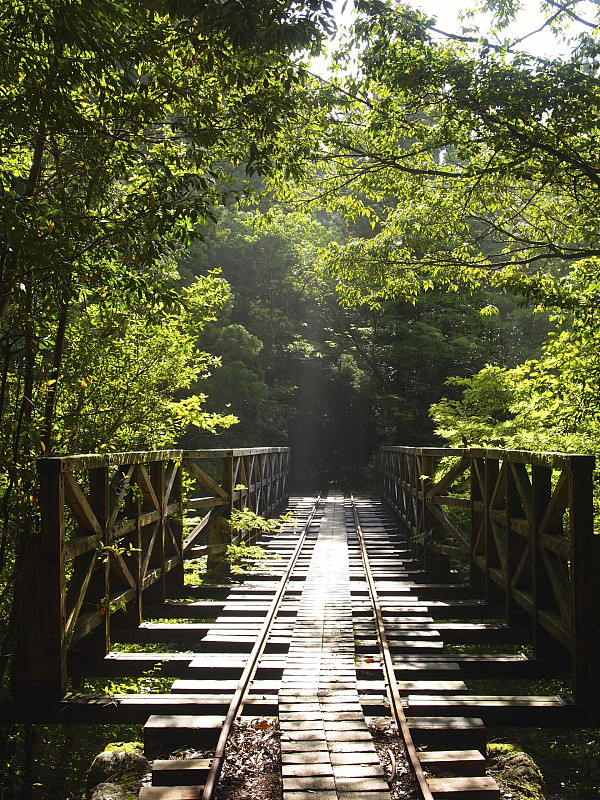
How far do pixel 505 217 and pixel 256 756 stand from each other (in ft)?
26.1

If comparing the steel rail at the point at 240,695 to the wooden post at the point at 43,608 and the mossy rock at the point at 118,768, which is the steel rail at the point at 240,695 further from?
the wooden post at the point at 43,608

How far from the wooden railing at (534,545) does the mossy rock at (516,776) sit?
686 mm

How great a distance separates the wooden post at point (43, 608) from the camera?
4094 mm

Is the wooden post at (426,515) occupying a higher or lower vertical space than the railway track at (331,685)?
higher

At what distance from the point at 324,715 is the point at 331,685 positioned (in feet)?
1.59

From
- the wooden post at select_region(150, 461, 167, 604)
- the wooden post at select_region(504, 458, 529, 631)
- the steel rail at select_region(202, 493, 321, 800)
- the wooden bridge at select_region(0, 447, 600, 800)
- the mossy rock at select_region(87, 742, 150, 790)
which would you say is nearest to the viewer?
the steel rail at select_region(202, 493, 321, 800)

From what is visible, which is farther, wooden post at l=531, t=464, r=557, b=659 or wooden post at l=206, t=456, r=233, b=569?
wooden post at l=206, t=456, r=233, b=569

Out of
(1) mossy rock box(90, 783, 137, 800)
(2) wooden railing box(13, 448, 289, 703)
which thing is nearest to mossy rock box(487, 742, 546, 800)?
(1) mossy rock box(90, 783, 137, 800)

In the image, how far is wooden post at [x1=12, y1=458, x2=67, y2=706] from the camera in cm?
409

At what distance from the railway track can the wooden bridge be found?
1 cm

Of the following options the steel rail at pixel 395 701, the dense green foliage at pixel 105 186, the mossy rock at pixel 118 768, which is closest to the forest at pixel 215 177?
the dense green foliage at pixel 105 186

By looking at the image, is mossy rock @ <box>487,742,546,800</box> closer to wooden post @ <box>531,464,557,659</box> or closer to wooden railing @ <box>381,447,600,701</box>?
wooden railing @ <box>381,447,600,701</box>

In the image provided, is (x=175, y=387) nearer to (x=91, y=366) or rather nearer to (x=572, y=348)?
(x=91, y=366)

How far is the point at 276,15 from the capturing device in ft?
16.9
